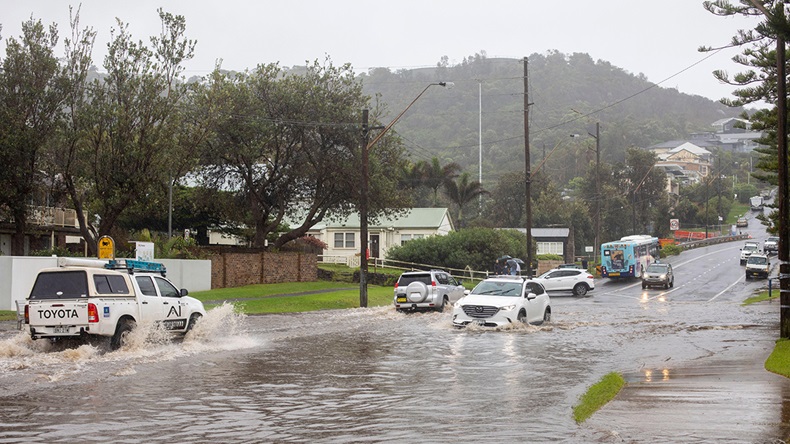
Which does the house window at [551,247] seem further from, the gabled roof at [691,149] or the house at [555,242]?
the gabled roof at [691,149]

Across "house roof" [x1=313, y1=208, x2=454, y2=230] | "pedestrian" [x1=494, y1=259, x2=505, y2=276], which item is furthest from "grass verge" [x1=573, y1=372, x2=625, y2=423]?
"house roof" [x1=313, y1=208, x2=454, y2=230]

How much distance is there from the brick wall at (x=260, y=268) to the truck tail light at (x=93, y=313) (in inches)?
1005

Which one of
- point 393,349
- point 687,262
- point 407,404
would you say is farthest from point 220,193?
point 687,262

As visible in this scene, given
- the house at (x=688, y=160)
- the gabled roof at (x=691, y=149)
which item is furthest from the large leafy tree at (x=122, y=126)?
the gabled roof at (x=691, y=149)

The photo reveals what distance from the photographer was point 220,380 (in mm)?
15516

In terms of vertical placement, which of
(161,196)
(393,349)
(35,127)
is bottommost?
(393,349)

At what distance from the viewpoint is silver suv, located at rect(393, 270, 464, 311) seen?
3388 cm

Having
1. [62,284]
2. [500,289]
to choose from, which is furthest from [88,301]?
[500,289]

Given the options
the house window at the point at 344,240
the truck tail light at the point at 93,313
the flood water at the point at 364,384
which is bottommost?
the flood water at the point at 364,384

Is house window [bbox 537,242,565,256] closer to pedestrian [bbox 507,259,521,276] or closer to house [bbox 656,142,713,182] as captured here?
pedestrian [bbox 507,259,521,276]

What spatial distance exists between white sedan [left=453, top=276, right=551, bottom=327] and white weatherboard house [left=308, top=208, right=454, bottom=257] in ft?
141

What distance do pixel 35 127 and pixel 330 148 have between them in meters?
19.4

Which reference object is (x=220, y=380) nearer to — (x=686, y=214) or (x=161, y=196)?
(x=161, y=196)

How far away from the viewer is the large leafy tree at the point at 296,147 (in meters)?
48.2
